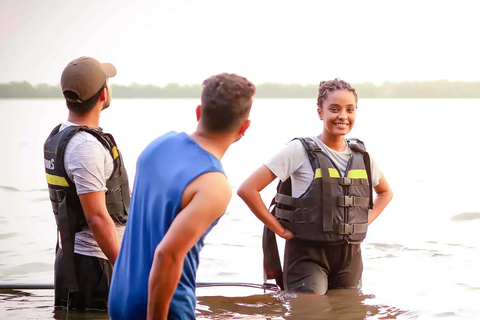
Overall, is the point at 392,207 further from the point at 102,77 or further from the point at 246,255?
the point at 102,77

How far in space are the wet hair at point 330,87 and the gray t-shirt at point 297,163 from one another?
230 mm

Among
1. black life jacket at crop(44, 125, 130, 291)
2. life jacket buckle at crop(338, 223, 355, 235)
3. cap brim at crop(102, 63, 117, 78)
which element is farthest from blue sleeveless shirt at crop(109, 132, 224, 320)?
life jacket buckle at crop(338, 223, 355, 235)

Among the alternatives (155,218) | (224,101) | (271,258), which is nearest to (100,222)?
(155,218)

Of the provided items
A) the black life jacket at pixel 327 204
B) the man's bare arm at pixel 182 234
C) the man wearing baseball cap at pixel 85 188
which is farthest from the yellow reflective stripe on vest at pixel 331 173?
the man's bare arm at pixel 182 234

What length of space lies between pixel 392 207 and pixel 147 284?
10.5 metres

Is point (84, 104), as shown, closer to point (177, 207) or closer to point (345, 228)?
point (177, 207)

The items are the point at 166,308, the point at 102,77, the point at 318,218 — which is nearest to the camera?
the point at 166,308

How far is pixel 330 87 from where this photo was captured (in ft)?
13.1

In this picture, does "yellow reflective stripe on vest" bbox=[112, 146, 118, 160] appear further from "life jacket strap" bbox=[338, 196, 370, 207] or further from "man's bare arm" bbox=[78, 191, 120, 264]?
"life jacket strap" bbox=[338, 196, 370, 207]

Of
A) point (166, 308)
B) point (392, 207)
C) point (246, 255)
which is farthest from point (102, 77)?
point (392, 207)

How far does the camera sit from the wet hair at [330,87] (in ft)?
13.1

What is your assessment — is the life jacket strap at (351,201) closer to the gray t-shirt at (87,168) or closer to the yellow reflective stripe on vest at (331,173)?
the yellow reflective stripe on vest at (331,173)

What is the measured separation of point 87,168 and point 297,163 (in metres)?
1.28

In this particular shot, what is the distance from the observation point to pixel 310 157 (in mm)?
3895
